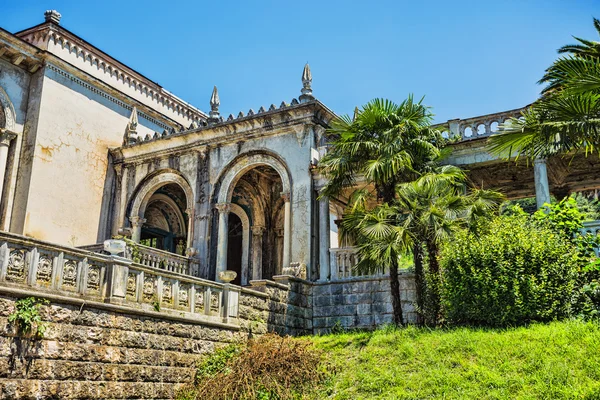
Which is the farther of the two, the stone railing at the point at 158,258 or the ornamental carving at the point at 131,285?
the stone railing at the point at 158,258

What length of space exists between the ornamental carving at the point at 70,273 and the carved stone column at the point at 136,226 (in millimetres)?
10916

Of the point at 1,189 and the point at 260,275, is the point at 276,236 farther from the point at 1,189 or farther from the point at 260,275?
the point at 1,189

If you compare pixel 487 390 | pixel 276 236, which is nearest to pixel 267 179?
pixel 276 236

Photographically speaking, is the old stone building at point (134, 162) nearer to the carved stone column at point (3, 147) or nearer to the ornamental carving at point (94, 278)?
the carved stone column at point (3, 147)

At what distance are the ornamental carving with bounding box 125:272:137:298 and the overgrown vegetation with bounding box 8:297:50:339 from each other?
1.92m

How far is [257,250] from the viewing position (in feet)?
74.4

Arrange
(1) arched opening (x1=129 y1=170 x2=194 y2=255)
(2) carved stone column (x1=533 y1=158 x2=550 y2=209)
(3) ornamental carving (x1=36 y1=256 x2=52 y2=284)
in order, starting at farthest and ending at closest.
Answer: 1. (1) arched opening (x1=129 y1=170 x2=194 y2=255)
2. (2) carved stone column (x1=533 y1=158 x2=550 y2=209)
3. (3) ornamental carving (x1=36 y1=256 x2=52 y2=284)

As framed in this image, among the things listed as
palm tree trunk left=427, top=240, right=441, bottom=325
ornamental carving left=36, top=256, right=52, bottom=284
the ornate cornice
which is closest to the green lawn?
palm tree trunk left=427, top=240, right=441, bottom=325

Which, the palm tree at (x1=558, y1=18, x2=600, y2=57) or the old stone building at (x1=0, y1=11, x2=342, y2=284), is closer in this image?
the palm tree at (x1=558, y1=18, x2=600, y2=57)

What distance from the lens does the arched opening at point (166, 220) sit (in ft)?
76.1

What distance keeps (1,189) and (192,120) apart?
9.04m

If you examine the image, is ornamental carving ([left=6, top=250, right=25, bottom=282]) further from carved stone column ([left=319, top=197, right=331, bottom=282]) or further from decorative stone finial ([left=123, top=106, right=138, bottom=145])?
decorative stone finial ([left=123, top=106, right=138, bottom=145])

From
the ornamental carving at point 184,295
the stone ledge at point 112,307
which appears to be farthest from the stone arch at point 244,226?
the ornamental carving at point 184,295

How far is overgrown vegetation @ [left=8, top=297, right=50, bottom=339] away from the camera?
8969mm
